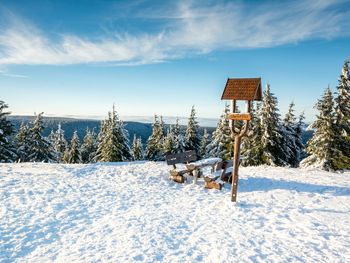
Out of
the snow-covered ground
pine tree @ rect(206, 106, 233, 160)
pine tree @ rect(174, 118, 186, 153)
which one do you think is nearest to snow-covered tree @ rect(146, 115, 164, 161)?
pine tree @ rect(174, 118, 186, 153)

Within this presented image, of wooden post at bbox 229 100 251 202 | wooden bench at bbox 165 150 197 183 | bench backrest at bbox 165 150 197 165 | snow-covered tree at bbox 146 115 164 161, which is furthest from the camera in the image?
snow-covered tree at bbox 146 115 164 161

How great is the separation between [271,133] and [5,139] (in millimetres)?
26516

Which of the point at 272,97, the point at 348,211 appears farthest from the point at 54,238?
the point at 272,97

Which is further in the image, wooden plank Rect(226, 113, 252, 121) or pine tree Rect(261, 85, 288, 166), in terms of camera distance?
pine tree Rect(261, 85, 288, 166)

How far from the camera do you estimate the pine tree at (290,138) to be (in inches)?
1155

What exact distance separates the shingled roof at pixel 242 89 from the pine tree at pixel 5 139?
917 inches

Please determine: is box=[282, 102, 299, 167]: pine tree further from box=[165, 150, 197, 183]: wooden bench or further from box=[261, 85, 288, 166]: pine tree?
box=[165, 150, 197, 183]: wooden bench

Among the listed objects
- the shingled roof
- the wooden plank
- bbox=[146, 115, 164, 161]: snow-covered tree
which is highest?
the shingled roof

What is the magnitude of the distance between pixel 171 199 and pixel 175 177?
102 inches

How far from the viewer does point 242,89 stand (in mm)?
10977

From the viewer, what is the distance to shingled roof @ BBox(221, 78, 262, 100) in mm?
10664

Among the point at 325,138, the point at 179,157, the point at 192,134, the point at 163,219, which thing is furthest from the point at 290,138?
the point at 163,219

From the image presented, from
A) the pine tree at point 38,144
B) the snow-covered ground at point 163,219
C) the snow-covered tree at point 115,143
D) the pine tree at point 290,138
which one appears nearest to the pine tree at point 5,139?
the pine tree at point 38,144

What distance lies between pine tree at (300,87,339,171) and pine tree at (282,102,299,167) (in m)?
4.54
